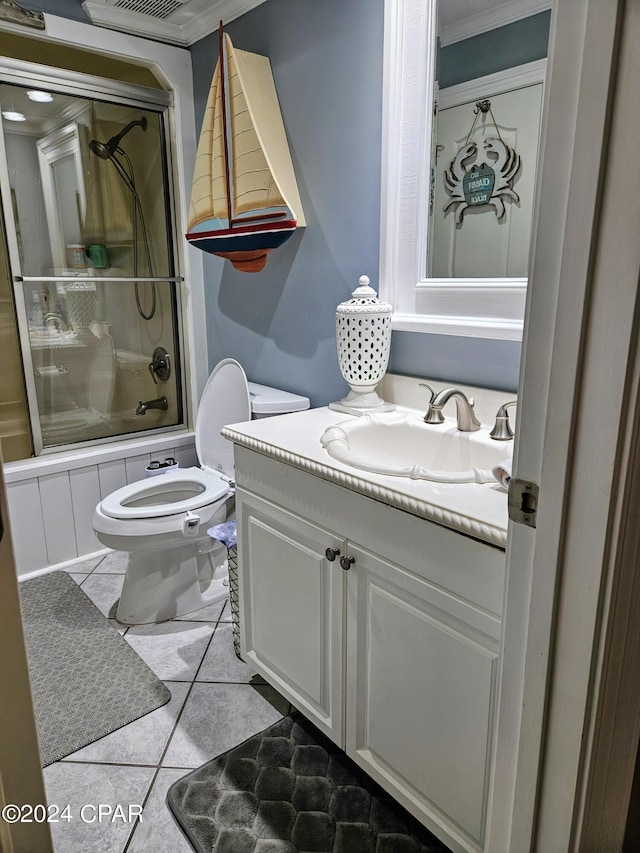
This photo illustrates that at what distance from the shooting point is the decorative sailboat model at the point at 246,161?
1.96 metres

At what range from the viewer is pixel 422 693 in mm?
1155

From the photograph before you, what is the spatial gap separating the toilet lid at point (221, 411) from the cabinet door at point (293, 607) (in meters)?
0.61

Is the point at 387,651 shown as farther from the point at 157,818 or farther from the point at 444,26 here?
the point at 444,26

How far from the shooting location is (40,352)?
98.4 inches

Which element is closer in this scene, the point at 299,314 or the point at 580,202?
the point at 580,202

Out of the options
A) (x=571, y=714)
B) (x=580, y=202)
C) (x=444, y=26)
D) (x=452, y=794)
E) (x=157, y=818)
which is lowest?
(x=157, y=818)

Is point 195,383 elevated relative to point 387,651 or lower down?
elevated

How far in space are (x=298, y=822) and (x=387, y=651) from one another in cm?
50

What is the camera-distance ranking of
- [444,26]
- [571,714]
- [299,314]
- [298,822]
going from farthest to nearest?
1. [299,314]
2. [444,26]
3. [298,822]
4. [571,714]

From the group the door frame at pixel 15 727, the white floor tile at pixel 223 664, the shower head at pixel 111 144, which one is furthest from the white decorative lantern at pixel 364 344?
the shower head at pixel 111 144

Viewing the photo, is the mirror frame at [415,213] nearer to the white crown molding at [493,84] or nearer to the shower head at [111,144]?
the white crown molding at [493,84]

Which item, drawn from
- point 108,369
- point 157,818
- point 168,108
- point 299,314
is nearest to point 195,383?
point 108,369

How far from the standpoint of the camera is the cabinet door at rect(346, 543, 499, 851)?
1.05 metres

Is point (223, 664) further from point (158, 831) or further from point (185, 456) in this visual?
point (185, 456)
